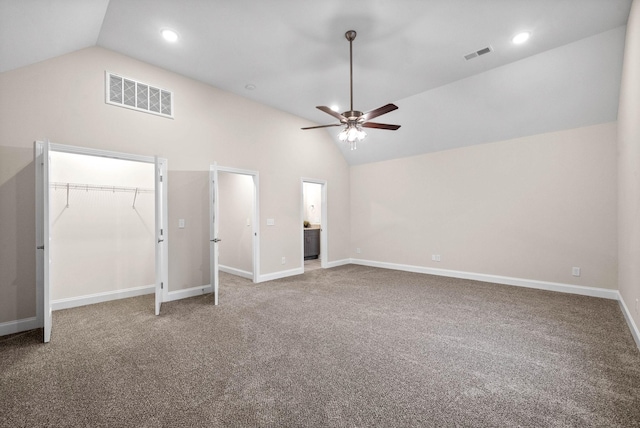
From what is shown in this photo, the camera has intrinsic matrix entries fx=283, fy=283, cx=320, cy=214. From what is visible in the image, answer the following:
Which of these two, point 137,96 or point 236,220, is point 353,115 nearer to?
point 137,96

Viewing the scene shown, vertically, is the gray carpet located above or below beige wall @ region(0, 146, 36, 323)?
below

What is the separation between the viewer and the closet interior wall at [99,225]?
4.03 meters

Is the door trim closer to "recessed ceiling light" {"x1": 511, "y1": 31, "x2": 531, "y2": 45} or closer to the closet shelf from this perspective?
the closet shelf

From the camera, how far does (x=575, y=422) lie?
1.73 metres

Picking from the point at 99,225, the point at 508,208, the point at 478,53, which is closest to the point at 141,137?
the point at 99,225

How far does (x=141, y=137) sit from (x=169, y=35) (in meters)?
1.44

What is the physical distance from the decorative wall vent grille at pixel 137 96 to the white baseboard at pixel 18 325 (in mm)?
2805

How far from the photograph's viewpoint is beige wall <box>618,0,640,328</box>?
2.72 metres

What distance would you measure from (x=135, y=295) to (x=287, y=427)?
4003 millimetres

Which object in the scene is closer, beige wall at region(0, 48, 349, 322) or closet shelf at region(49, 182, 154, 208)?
beige wall at region(0, 48, 349, 322)

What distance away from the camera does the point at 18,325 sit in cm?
317

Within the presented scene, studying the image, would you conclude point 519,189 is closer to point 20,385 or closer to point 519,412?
point 519,412

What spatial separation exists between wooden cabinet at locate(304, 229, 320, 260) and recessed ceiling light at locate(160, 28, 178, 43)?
5365 mm

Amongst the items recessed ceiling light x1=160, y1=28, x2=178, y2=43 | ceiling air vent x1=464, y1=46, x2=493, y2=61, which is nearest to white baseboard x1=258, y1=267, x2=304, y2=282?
recessed ceiling light x1=160, y1=28, x2=178, y2=43
